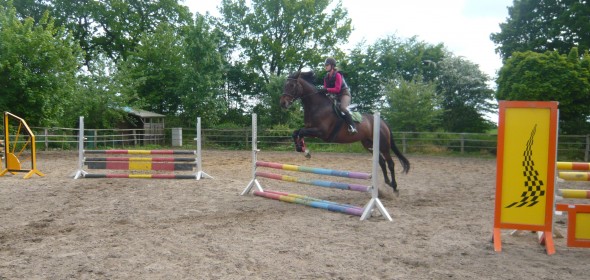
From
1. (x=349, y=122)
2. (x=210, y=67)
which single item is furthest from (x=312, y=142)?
(x=349, y=122)

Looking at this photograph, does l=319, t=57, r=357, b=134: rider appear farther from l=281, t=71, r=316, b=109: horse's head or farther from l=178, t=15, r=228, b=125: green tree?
l=178, t=15, r=228, b=125: green tree

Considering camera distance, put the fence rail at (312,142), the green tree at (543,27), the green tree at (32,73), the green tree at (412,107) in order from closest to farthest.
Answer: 1. the green tree at (32,73)
2. the fence rail at (312,142)
3. the green tree at (412,107)
4. the green tree at (543,27)

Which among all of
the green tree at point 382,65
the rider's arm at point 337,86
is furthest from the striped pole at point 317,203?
the green tree at point 382,65

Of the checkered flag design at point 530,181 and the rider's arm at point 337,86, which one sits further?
the rider's arm at point 337,86

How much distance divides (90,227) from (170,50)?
25314mm

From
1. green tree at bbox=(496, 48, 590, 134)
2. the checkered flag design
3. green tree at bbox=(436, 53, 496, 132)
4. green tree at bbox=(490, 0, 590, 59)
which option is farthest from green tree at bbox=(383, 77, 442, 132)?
the checkered flag design

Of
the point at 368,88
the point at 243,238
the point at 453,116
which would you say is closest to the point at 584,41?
the point at 453,116

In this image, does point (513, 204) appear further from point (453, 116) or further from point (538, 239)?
point (453, 116)

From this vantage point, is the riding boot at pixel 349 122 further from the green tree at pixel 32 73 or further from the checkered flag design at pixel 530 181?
the green tree at pixel 32 73

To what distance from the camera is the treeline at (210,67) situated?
1706 centimetres

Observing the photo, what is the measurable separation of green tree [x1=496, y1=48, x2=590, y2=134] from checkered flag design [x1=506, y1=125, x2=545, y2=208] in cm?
1313

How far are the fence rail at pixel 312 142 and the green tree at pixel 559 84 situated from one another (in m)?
0.87

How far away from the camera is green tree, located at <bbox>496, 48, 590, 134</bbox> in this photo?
15.5 metres

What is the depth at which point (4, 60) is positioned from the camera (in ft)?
52.0
